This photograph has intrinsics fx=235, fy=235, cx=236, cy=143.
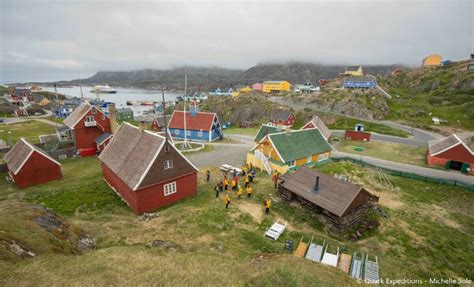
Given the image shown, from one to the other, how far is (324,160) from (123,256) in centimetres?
3181

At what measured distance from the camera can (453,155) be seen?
34.8 meters

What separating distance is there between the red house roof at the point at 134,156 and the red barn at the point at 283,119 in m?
50.9

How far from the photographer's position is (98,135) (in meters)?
→ 42.3

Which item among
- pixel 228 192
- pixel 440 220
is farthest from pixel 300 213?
pixel 440 220

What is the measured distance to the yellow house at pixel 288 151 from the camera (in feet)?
103

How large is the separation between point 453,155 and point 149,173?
42.2 metres

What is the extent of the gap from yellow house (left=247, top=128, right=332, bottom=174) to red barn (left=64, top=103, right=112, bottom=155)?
27886 millimetres

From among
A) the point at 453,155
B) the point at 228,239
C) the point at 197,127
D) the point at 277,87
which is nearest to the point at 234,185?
the point at 228,239

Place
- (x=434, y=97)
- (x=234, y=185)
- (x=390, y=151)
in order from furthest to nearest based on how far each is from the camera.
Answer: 1. (x=434, y=97)
2. (x=390, y=151)
3. (x=234, y=185)

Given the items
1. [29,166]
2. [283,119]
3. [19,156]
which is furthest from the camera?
[283,119]

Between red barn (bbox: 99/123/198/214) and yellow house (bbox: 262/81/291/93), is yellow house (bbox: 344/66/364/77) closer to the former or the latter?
yellow house (bbox: 262/81/291/93)

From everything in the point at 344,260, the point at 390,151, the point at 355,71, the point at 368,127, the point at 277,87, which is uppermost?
the point at 355,71

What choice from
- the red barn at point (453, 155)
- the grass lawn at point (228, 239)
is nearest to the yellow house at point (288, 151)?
the grass lawn at point (228, 239)

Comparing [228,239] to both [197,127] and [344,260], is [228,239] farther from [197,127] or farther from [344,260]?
[197,127]
